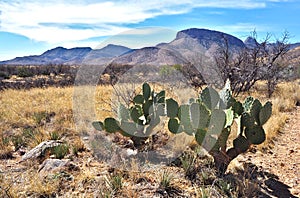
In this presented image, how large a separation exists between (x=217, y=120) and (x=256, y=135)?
522 mm

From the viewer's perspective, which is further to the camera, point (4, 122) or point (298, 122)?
point (4, 122)

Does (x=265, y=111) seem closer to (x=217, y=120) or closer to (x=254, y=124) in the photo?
(x=254, y=124)

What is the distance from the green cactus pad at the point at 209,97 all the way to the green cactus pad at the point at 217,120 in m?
0.16

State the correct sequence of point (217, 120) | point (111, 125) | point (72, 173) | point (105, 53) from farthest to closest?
1. point (105, 53)
2. point (111, 125)
3. point (72, 173)
4. point (217, 120)

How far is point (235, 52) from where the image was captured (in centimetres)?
1205

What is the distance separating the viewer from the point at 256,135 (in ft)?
11.4

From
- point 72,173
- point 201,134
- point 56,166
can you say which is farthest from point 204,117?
point 56,166

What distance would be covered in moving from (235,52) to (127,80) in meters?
→ 6.59

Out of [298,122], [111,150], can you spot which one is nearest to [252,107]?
[111,150]

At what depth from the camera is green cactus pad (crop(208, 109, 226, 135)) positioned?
3.44 m

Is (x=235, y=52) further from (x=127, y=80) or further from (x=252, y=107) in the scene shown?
(x=252, y=107)

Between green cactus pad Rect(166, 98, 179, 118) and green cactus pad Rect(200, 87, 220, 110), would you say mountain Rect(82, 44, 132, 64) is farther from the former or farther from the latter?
green cactus pad Rect(200, 87, 220, 110)

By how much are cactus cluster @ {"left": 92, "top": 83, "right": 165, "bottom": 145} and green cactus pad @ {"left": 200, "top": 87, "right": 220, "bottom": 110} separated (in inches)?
36.3

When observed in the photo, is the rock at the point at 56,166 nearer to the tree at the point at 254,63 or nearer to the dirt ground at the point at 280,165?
the dirt ground at the point at 280,165
